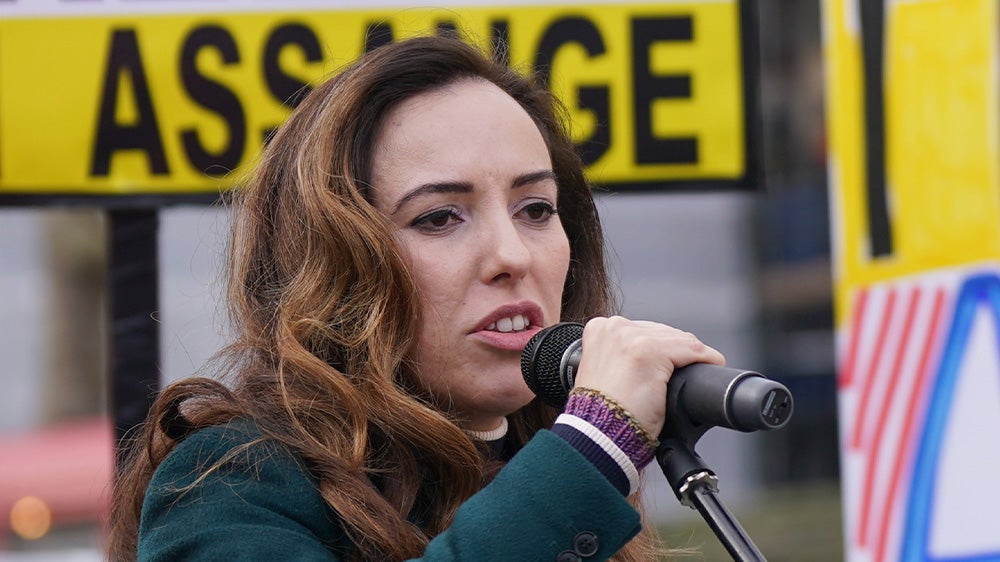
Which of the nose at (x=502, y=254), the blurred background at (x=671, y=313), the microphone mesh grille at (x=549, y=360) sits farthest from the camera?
the blurred background at (x=671, y=313)

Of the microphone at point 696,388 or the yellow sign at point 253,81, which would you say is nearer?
the microphone at point 696,388

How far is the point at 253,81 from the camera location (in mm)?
2766

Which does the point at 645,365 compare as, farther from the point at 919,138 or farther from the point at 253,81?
the point at 919,138

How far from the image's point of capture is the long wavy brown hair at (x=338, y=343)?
164 centimetres

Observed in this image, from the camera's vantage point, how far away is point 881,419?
9.82 feet

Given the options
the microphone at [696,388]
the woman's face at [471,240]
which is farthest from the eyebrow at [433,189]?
the microphone at [696,388]

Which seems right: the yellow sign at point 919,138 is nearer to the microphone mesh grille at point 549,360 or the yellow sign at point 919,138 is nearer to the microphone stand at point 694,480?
the microphone mesh grille at point 549,360

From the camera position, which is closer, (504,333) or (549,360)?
(549,360)

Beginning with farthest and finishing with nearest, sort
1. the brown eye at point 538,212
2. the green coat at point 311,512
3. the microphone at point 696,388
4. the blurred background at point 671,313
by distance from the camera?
1. the blurred background at point 671,313
2. the brown eye at point 538,212
3. the green coat at point 311,512
4. the microphone at point 696,388

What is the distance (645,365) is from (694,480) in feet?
0.47

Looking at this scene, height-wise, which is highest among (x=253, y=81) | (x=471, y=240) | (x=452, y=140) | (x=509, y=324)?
(x=253, y=81)

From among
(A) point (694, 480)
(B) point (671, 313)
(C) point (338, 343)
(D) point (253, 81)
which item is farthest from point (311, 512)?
(B) point (671, 313)

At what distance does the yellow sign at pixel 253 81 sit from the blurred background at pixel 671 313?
96 mm

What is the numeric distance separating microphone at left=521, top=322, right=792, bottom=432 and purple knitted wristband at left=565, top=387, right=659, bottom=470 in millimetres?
38
